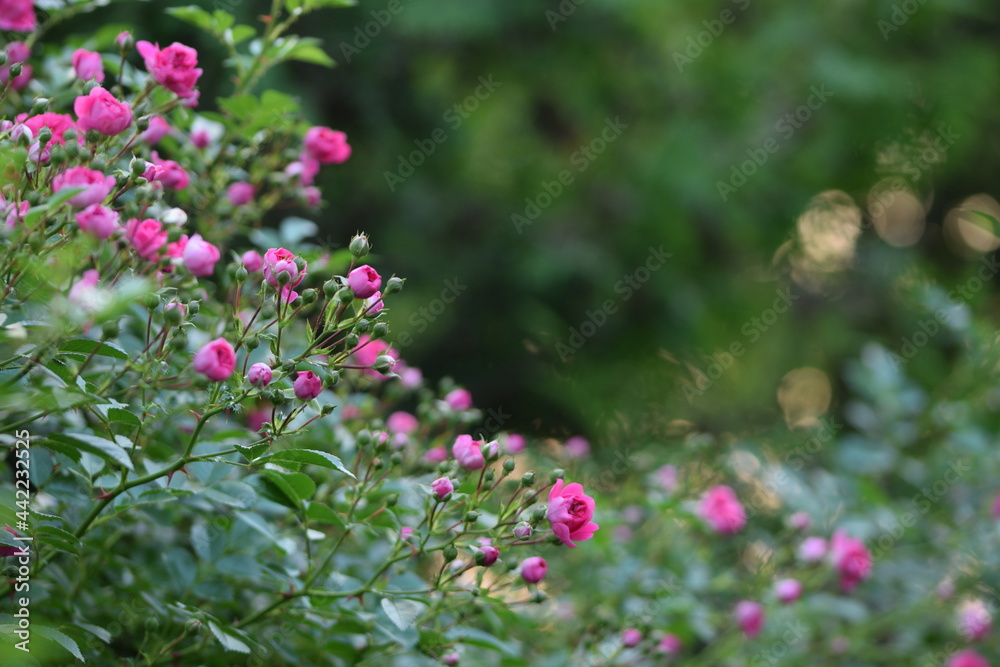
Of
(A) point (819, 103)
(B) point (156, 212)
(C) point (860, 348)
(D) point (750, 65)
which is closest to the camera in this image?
(B) point (156, 212)

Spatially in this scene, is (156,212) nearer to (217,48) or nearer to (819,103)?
(217,48)

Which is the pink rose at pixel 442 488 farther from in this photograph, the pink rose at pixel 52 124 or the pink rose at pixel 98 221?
the pink rose at pixel 52 124

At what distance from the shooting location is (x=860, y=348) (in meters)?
4.92

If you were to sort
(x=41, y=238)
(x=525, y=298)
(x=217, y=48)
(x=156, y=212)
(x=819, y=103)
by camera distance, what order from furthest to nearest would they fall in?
(x=819, y=103), (x=525, y=298), (x=217, y=48), (x=156, y=212), (x=41, y=238)

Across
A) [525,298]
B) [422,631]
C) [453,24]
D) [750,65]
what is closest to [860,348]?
[750,65]

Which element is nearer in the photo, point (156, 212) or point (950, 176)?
point (156, 212)

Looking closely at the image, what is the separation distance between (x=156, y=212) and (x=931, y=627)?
2.02 meters

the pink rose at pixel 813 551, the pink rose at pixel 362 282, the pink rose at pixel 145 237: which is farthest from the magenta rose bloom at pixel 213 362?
the pink rose at pixel 813 551
